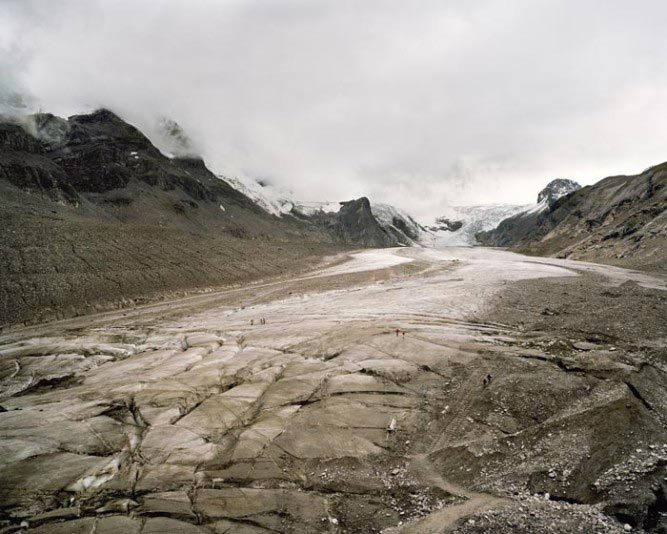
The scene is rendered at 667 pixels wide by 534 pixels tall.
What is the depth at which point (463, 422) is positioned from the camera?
42.3 ft

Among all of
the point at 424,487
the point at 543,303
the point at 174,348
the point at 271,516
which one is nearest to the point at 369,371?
the point at 424,487

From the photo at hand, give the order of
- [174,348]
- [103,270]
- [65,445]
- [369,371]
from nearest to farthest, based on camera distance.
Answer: [65,445], [369,371], [174,348], [103,270]

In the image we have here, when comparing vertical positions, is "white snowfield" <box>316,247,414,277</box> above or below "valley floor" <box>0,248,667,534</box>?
above

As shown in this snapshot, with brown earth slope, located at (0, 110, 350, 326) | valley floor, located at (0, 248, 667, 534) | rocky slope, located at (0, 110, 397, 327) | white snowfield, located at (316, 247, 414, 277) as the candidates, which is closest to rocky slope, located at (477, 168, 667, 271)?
white snowfield, located at (316, 247, 414, 277)

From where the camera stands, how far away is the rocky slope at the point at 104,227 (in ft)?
138

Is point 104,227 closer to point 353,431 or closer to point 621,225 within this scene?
point 353,431

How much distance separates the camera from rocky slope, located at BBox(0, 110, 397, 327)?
41969mm

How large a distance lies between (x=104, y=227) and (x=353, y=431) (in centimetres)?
6201

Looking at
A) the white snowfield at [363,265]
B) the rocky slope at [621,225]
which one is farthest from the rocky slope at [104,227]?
the rocky slope at [621,225]

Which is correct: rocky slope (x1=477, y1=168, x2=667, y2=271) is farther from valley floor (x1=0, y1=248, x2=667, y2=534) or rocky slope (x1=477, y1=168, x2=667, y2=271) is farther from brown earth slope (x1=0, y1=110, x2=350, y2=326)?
brown earth slope (x1=0, y1=110, x2=350, y2=326)

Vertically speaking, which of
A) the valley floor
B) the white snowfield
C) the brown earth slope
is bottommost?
the valley floor

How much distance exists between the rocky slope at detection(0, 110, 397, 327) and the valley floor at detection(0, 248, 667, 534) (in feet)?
69.5

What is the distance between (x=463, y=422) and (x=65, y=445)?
41.5 feet

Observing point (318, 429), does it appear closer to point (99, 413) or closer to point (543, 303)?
point (99, 413)
